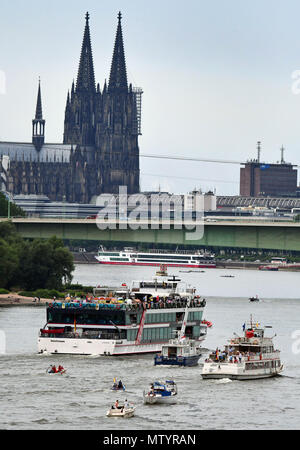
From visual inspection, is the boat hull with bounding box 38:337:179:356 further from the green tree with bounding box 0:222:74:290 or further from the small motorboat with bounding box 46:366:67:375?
the green tree with bounding box 0:222:74:290

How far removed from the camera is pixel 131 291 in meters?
76.4

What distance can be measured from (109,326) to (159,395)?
15.0 metres

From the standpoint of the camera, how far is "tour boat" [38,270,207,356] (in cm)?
6956

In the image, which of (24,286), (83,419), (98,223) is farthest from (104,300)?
(98,223)

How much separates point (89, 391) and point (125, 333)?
12631 millimetres

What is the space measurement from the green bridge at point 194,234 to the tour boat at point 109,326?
159 feet

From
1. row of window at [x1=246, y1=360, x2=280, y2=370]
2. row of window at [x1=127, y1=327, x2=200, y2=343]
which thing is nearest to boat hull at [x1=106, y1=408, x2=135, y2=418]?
row of window at [x1=246, y1=360, x2=280, y2=370]

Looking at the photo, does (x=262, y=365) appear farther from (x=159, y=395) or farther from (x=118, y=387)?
(x=159, y=395)

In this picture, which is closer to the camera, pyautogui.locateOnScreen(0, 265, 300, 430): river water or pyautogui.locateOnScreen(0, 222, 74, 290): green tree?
pyautogui.locateOnScreen(0, 265, 300, 430): river water

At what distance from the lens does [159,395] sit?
55.3 metres

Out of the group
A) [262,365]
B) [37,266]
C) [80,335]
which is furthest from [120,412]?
[37,266]

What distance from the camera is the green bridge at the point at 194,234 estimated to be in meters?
122

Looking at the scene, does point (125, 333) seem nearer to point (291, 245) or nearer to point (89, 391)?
point (89, 391)

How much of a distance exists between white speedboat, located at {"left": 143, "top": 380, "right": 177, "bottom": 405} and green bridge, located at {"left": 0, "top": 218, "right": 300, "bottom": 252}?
65392 millimetres
